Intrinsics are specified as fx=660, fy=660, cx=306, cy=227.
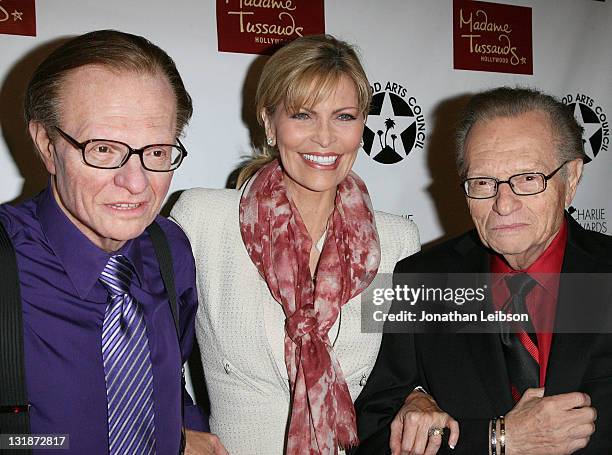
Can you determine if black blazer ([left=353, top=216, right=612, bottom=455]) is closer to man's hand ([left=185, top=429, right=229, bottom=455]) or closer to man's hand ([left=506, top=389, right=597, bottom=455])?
man's hand ([left=506, top=389, right=597, bottom=455])

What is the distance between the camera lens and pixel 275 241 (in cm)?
225

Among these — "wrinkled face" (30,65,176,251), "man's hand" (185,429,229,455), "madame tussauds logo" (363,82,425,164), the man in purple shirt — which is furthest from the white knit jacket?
"madame tussauds logo" (363,82,425,164)

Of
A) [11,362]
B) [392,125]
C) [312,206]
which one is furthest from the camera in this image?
[392,125]

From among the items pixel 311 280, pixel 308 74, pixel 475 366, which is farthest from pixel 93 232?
pixel 475 366

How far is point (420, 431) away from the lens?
6.08 feet

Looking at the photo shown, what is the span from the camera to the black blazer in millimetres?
1826

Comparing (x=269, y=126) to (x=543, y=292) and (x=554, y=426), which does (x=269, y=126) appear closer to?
(x=543, y=292)

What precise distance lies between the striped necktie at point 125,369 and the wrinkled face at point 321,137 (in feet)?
2.82

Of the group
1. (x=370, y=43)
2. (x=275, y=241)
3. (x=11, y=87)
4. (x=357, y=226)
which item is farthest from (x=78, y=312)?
(x=370, y=43)

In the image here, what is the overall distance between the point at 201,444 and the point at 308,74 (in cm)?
124

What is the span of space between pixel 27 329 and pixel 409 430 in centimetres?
105

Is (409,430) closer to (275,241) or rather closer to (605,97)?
(275,241)

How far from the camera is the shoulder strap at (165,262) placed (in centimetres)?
173

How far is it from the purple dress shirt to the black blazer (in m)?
0.74
